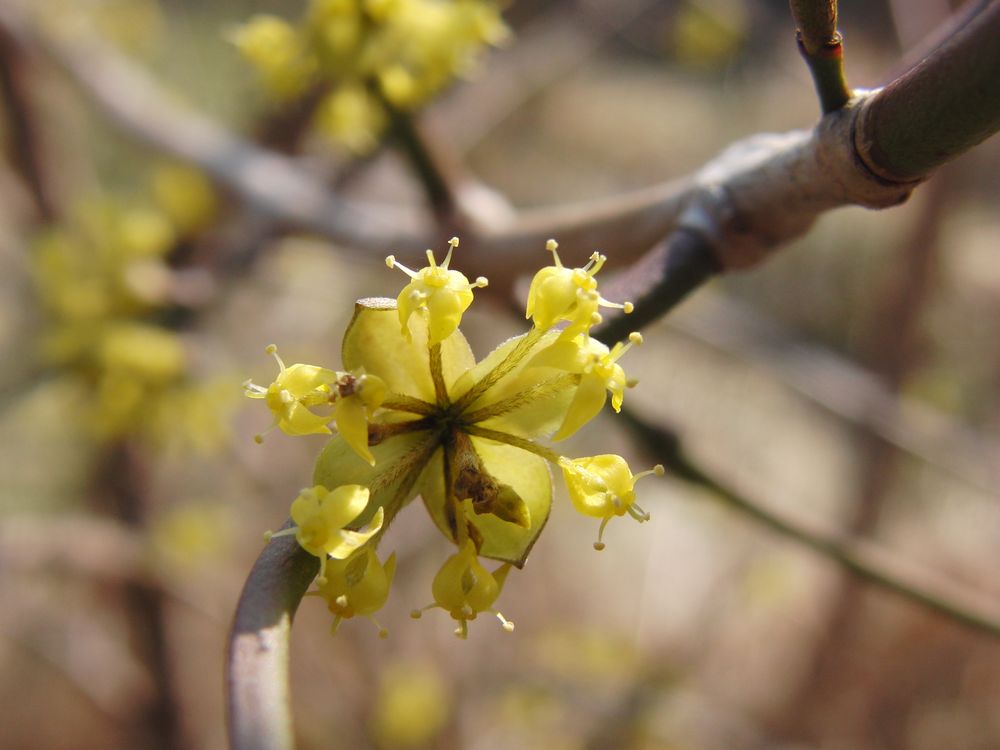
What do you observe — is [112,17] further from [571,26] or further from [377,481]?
[377,481]

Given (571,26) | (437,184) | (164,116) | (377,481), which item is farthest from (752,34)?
(377,481)

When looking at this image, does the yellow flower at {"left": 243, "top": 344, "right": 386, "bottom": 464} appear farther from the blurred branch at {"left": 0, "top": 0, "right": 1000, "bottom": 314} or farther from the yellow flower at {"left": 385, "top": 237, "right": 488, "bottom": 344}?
the blurred branch at {"left": 0, "top": 0, "right": 1000, "bottom": 314}

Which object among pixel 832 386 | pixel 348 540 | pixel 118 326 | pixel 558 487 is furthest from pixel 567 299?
pixel 558 487

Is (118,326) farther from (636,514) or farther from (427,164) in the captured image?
(636,514)

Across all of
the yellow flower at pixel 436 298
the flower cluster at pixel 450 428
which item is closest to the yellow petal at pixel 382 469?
the flower cluster at pixel 450 428

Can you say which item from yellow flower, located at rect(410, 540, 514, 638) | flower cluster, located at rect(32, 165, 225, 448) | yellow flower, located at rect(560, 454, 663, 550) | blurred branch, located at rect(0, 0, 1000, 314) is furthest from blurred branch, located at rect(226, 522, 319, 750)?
flower cluster, located at rect(32, 165, 225, 448)

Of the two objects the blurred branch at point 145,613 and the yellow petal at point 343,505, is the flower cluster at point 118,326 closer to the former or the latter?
the blurred branch at point 145,613
